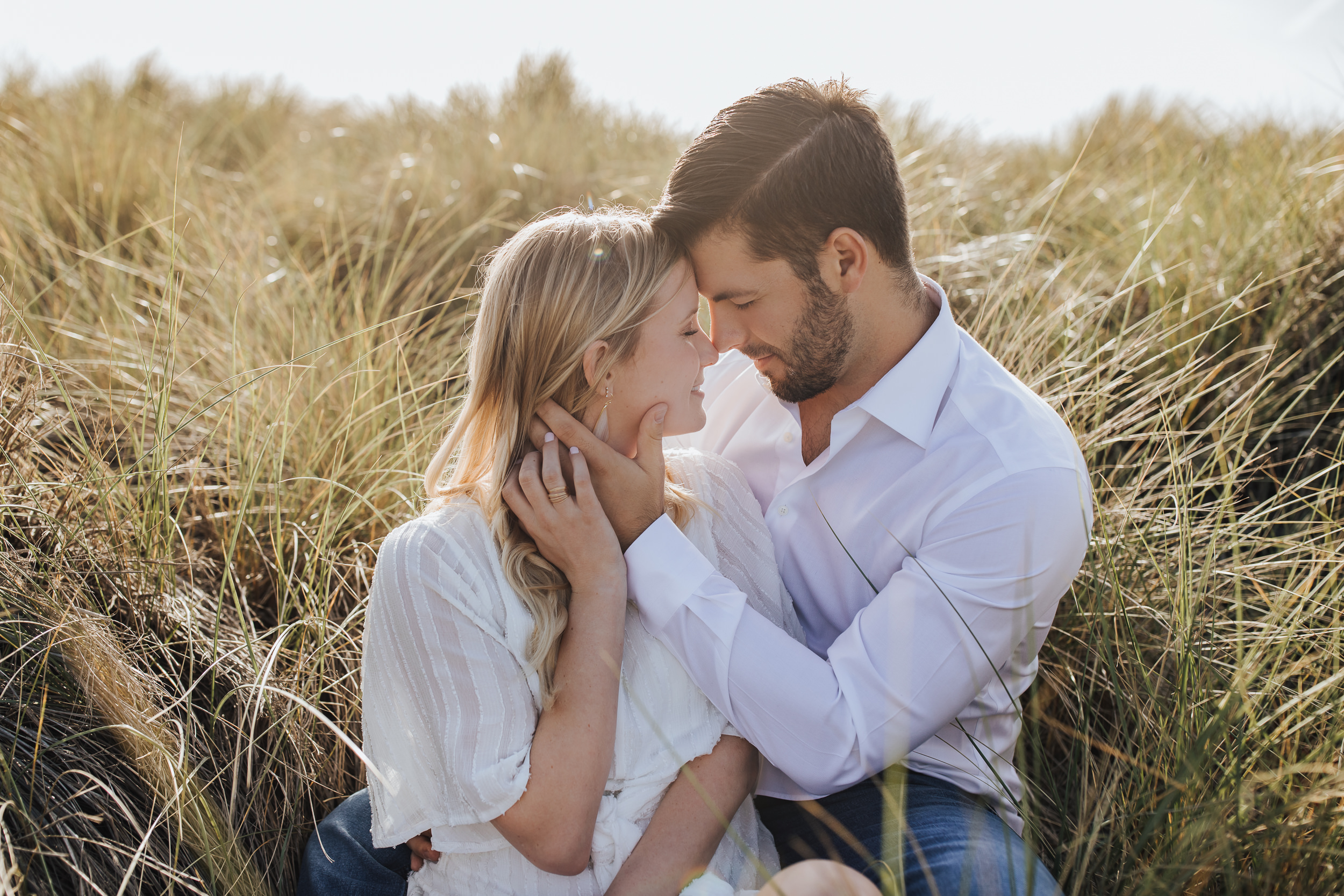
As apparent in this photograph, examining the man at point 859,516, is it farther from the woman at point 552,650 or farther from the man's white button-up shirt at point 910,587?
the woman at point 552,650

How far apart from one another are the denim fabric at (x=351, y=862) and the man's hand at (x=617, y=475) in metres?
0.85

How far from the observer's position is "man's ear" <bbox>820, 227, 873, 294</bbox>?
7.39 feet

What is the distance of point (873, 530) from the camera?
2.24 metres

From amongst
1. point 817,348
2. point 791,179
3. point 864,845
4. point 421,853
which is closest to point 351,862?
point 421,853

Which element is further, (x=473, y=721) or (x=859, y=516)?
(x=859, y=516)

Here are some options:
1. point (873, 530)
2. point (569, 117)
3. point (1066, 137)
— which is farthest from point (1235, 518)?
point (1066, 137)

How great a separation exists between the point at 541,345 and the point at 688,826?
3.65ft

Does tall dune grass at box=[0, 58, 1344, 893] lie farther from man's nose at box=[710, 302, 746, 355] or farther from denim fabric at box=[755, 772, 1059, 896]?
man's nose at box=[710, 302, 746, 355]

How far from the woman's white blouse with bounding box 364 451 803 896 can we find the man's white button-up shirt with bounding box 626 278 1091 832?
0.16 m

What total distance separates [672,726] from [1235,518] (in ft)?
7.56

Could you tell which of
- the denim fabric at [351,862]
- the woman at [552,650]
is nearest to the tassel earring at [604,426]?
the woman at [552,650]

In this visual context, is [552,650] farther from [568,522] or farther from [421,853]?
[421,853]

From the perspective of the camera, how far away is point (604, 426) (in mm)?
2080

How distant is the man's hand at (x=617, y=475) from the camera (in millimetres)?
1979
